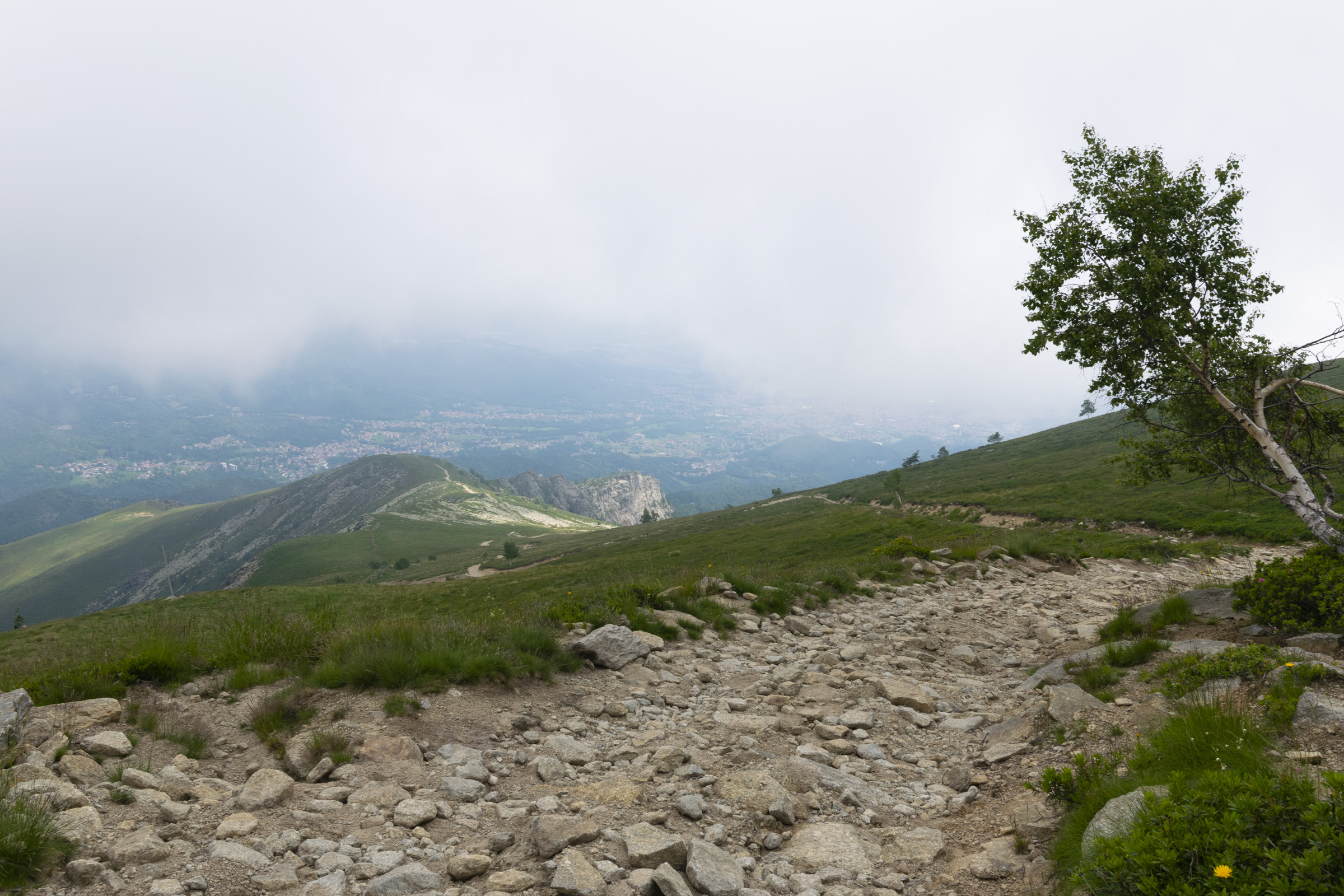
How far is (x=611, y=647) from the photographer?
1102 cm

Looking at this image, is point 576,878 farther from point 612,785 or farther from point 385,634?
point 385,634

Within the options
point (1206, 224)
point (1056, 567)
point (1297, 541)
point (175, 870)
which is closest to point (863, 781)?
point (175, 870)

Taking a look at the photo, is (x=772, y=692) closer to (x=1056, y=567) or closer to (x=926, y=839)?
(x=926, y=839)

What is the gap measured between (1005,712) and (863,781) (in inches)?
137

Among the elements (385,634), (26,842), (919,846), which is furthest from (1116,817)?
(385,634)

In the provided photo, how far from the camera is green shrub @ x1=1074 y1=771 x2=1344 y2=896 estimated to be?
3152mm

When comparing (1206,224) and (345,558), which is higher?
(1206,224)

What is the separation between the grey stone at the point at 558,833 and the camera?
17.5ft

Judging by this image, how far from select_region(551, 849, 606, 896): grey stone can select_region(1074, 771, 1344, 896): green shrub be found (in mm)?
3598

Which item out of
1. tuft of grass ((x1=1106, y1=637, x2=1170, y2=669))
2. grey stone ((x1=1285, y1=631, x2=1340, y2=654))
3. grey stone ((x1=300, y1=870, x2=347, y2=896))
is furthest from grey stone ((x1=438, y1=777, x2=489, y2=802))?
grey stone ((x1=1285, y1=631, x2=1340, y2=654))

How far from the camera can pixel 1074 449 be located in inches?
4058

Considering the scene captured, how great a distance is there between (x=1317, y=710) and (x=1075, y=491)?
6236 centimetres

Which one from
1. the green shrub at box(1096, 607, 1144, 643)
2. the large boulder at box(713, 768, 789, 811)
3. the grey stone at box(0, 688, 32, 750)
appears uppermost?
the grey stone at box(0, 688, 32, 750)

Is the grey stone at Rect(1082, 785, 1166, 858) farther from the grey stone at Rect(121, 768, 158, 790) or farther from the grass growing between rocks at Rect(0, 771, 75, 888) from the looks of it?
the grey stone at Rect(121, 768, 158, 790)
